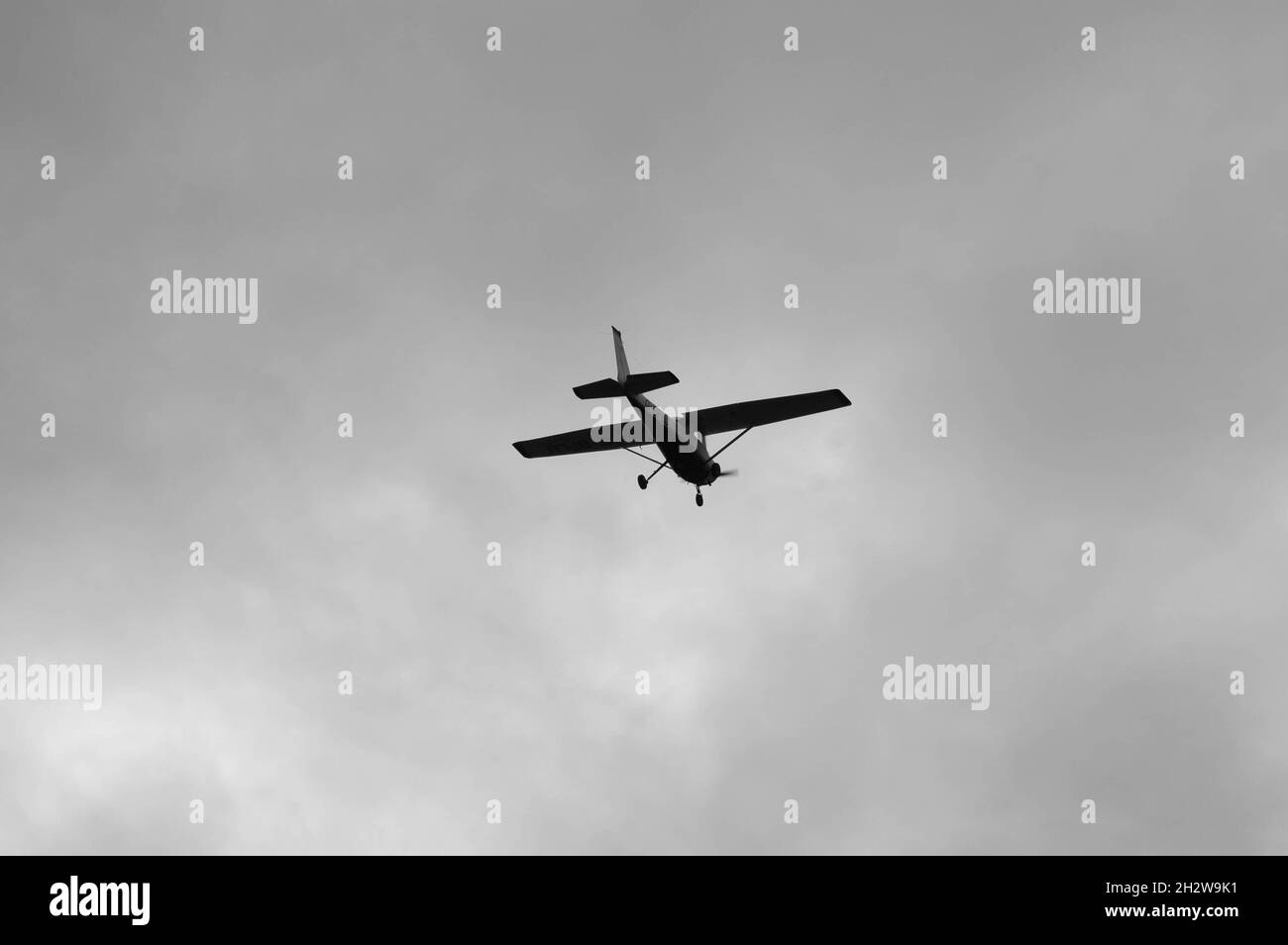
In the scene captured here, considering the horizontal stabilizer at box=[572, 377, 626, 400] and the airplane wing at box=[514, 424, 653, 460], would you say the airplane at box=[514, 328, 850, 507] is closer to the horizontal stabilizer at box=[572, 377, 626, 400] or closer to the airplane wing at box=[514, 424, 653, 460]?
the airplane wing at box=[514, 424, 653, 460]

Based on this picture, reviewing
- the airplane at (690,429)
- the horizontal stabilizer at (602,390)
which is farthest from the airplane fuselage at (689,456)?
the horizontal stabilizer at (602,390)

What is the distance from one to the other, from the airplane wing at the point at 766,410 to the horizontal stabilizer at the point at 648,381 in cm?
477

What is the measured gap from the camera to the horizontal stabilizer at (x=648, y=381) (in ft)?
105

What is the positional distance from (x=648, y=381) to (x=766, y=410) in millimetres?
6147

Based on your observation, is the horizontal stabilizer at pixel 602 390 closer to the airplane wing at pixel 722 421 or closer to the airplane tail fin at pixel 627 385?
the airplane tail fin at pixel 627 385

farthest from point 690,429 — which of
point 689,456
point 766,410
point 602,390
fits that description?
point 602,390

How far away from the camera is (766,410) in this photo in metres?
37.0

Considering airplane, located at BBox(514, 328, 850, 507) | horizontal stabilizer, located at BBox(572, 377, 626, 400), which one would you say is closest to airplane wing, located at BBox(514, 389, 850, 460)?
airplane, located at BBox(514, 328, 850, 507)

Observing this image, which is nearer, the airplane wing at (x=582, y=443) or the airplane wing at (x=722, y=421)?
the airplane wing at (x=722, y=421)

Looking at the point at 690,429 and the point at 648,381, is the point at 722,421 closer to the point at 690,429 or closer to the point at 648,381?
the point at 690,429
